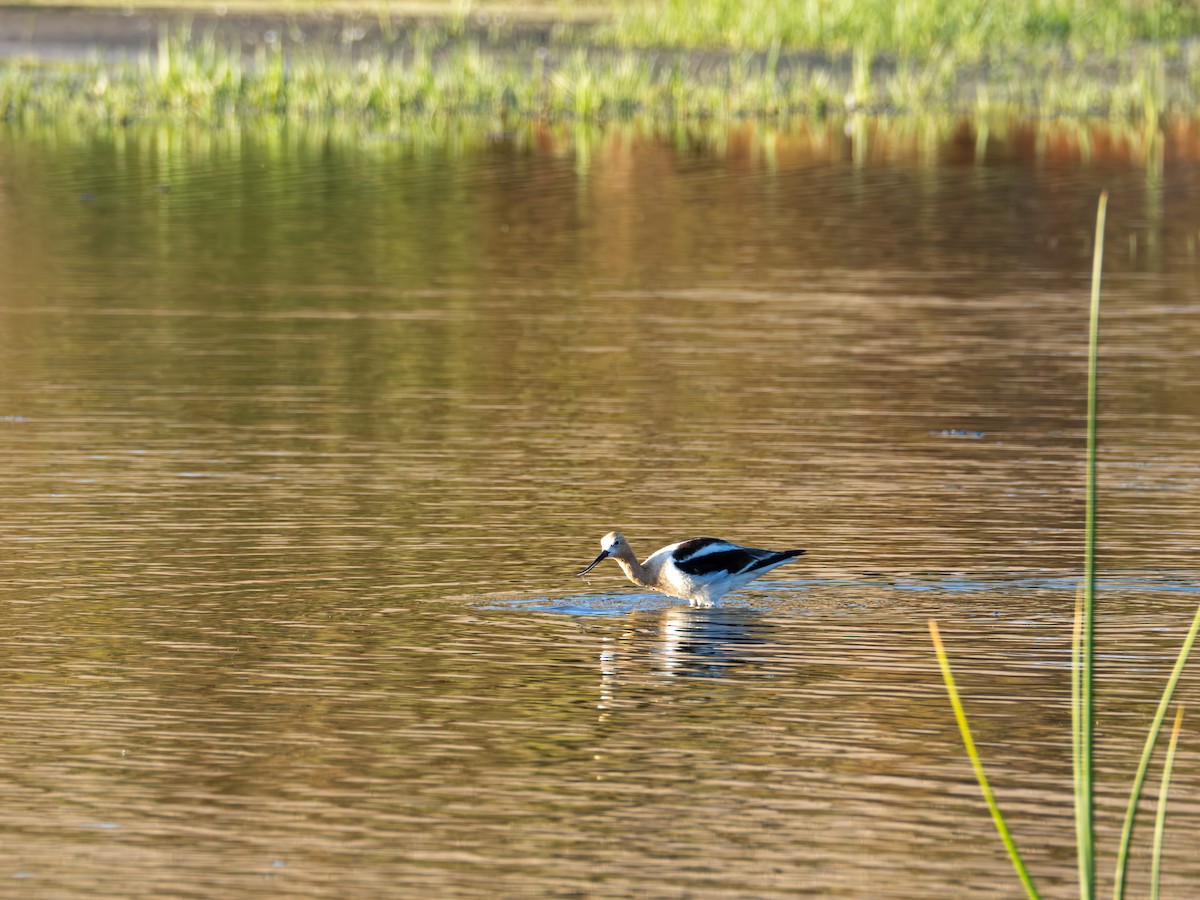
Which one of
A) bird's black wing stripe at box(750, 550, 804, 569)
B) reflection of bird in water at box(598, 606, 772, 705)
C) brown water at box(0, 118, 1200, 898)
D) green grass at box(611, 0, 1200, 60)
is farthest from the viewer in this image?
green grass at box(611, 0, 1200, 60)

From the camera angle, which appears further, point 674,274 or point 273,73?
point 273,73

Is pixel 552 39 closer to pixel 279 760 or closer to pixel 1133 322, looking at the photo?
pixel 1133 322

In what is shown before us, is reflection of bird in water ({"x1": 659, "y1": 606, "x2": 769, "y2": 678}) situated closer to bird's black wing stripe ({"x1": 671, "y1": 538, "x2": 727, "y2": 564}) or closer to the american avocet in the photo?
the american avocet

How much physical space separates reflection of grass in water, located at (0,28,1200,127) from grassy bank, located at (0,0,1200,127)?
4 cm

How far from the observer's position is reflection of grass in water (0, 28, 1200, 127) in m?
35.4

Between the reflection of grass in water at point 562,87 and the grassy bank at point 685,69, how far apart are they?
0.14 feet

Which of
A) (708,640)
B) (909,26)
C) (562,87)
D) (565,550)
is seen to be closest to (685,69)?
(909,26)

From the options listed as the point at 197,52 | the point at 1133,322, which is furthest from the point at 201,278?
the point at 197,52

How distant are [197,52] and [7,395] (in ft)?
75.2

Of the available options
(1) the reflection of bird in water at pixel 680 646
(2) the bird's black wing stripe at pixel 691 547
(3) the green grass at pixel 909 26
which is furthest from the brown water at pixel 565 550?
(3) the green grass at pixel 909 26

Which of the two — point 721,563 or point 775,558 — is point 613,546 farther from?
point 775,558

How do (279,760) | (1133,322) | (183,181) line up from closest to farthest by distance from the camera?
(279,760) < (1133,322) < (183,181)

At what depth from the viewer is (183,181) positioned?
27.3 metres

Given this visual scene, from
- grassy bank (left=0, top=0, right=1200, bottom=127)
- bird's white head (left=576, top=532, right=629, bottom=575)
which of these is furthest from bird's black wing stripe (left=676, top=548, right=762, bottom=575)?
grassy bank (left=0, top=0, right=1200, bottom=127)
